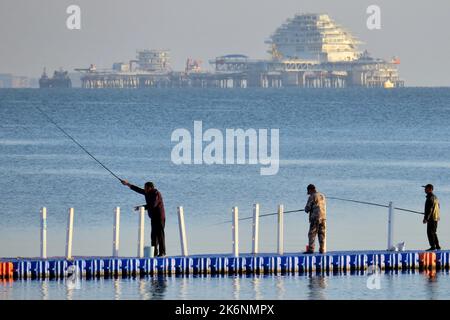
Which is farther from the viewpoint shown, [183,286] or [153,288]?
[183,286]

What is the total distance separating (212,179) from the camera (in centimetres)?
5675

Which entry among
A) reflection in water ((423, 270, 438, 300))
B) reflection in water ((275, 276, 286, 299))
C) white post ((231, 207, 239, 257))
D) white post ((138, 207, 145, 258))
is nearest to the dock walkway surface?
white post ((231, 207, 239, 257))

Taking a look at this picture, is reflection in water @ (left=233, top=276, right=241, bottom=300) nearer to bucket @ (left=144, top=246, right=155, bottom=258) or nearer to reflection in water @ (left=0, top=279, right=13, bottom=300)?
bucket @ (left=144, top=246, right=155, bottom=258)

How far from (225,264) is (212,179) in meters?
29.0

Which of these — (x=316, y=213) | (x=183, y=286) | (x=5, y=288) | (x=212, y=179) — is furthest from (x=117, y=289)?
(x=212, y=179)

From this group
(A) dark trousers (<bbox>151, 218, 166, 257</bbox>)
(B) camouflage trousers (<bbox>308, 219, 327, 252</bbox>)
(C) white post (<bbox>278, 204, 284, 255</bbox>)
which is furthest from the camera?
(B) camouflage trousers (<bbox>308, 219, 327, 252</bbox>)

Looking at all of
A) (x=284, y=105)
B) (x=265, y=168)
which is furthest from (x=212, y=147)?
(x=284, y=105)

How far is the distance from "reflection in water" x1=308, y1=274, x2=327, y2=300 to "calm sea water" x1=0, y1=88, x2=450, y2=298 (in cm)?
135

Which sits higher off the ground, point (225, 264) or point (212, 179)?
point (212, 179)

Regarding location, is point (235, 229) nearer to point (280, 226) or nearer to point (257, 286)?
point (280, 226)

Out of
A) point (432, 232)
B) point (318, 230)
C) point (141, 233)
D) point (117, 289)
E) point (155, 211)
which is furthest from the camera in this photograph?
point (432, 232)

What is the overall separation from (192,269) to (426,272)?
434 cm

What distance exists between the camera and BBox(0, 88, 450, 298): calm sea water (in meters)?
35.8

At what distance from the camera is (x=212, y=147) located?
77375 mm
